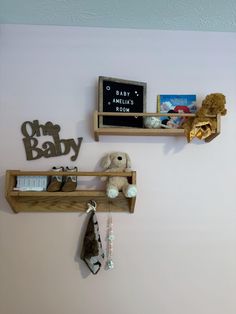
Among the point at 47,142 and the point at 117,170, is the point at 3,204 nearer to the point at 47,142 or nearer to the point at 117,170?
the point at 47,142

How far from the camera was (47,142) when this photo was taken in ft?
5.35

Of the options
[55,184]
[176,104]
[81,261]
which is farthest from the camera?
[176,104]

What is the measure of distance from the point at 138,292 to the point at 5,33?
1509 millimetres

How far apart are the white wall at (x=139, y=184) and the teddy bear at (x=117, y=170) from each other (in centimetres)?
8

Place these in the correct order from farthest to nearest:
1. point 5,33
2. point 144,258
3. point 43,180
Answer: point 5,33, point 144,258, point 43,180

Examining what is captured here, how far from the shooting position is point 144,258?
1584 millimetres

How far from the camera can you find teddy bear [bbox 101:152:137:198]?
4.74ft

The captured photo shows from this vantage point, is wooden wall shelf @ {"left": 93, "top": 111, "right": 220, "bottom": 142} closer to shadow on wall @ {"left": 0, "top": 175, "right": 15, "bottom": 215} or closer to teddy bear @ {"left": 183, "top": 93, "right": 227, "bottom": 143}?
teddy bear @ {"left": 183, "top": 93, "right": 227, "bottom": 143}

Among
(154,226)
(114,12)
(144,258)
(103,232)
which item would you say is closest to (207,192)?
(154,226)

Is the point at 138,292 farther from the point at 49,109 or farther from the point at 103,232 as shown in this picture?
the point at 49,109

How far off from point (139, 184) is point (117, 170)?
15 centimetres

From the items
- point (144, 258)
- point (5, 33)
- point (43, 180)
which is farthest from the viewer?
point (5, 33)

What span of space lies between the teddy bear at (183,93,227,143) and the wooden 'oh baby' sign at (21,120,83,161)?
560 millimetres

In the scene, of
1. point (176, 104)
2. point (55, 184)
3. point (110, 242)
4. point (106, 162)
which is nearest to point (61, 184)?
point (55, 184)
